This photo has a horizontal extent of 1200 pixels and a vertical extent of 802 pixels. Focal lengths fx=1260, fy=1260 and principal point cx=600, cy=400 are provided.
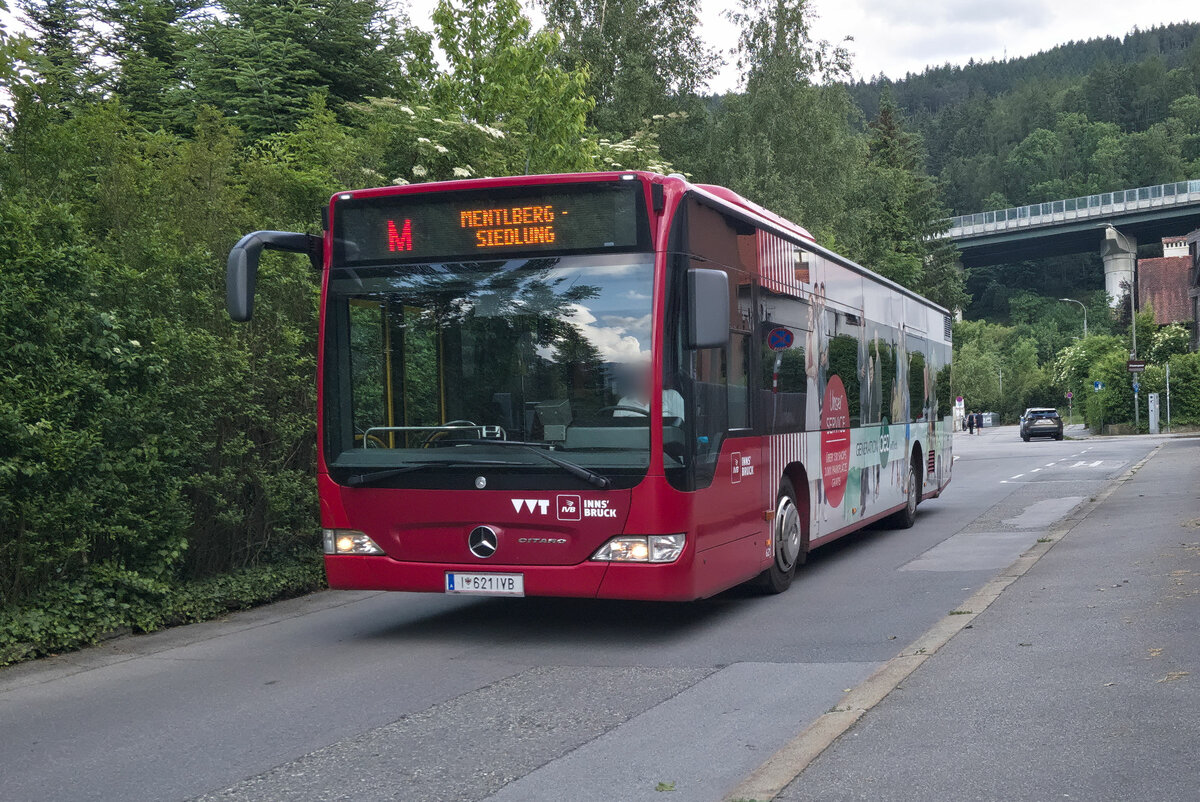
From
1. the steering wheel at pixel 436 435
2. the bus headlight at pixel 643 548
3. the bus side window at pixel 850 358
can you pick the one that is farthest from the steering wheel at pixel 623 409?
the bus side window at pixel 850 358

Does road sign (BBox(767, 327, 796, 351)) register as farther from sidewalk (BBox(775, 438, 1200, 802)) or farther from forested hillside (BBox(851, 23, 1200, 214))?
forested hillside (BBox(851, 23, 1200, 214))

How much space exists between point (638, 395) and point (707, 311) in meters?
0.68

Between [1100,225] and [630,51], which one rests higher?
[1100,225]

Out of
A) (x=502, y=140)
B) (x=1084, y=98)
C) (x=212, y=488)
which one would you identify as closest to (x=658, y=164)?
(x=502, y=140)

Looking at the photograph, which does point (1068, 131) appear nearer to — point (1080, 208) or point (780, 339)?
point (1080, 208)

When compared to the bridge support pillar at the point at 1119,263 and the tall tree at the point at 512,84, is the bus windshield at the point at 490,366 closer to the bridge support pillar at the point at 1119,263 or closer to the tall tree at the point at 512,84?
the tall tree at the point at 512,84

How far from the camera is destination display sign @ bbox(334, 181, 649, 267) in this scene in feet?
26.9

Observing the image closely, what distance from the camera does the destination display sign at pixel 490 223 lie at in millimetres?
8195

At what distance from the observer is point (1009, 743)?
17.5 feet

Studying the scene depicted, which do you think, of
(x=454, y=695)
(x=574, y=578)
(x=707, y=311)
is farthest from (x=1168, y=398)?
(x=454, y=695)

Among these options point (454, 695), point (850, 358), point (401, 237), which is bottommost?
point (454, 695)

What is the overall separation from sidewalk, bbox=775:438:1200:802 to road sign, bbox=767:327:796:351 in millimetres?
2592

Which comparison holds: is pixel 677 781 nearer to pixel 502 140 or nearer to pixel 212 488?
pixel 212 488

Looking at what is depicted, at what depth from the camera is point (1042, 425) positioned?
54.4 meters
